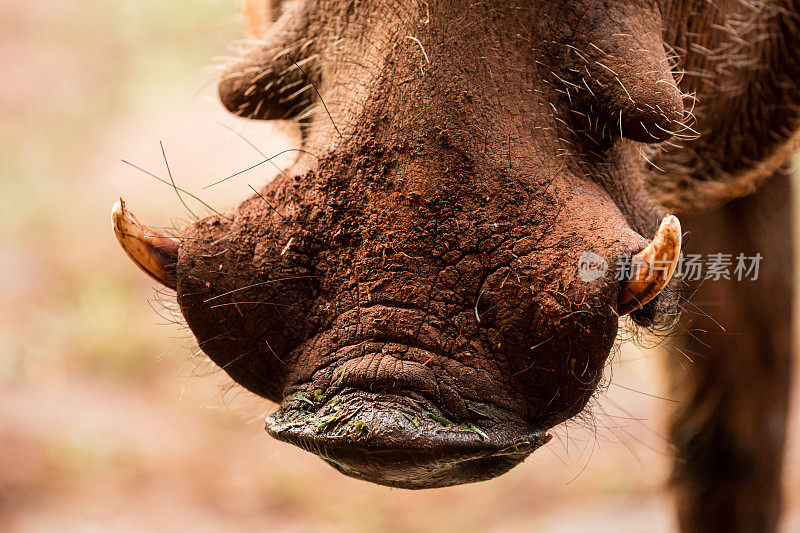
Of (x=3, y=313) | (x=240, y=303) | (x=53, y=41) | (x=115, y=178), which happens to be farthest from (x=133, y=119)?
(x=240, y=303)

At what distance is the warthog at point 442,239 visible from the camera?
100cm

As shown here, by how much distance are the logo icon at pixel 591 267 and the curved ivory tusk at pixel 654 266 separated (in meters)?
0.03

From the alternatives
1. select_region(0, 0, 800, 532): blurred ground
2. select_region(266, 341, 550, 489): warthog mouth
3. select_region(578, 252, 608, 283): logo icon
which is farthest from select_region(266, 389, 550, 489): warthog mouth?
select_region(0, 0, 800, 532): blurred ground

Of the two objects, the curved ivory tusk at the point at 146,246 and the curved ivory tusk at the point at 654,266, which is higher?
the curved ivory tusk at the point at 146,246

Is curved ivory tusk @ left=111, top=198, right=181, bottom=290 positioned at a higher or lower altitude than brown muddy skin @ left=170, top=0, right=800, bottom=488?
higher

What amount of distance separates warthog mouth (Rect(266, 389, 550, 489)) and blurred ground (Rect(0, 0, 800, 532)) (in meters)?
1.20

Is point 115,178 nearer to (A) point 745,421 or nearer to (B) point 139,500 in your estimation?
(B) point 139,500

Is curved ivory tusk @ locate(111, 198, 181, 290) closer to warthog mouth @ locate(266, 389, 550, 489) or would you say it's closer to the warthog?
the warthog

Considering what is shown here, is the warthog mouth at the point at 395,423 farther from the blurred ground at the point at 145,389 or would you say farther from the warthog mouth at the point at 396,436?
the blurred ground at the point at 145,389

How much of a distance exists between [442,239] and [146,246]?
37 cm

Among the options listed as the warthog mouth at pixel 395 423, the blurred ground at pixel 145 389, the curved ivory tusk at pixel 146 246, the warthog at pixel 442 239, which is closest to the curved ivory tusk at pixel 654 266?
the warthog at pixel 442 239

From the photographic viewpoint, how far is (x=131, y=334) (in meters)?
4.45

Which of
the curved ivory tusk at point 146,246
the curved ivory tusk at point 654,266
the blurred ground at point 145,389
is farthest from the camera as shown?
the blurred ground at point 145,389

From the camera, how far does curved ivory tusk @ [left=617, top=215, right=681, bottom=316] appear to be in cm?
94
